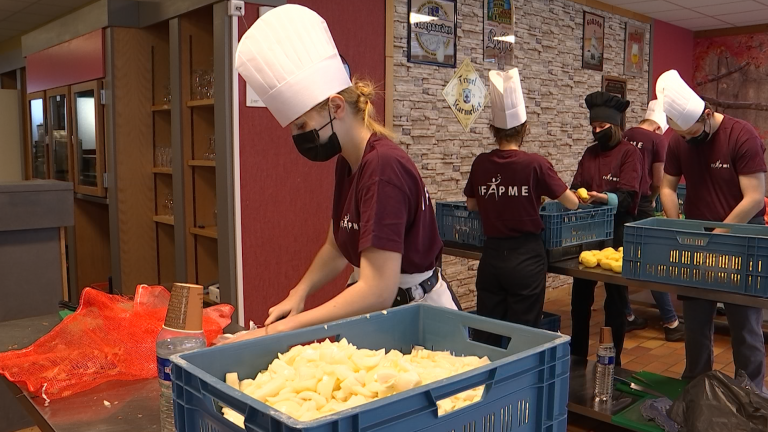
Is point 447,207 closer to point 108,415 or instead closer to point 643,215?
point 643,215

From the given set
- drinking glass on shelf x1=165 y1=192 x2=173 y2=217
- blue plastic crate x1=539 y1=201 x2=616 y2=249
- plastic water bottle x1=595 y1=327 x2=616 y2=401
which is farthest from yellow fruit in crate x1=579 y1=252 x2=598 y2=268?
drinking glass on shelf x1=165 y1=192 x2=173 y2=217

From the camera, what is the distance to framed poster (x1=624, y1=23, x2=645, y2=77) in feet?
22.0

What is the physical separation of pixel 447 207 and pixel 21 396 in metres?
2.51

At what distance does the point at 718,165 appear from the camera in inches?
128

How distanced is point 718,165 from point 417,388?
289 centimetres

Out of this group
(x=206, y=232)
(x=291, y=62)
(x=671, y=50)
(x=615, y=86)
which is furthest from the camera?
(x=671, y=50)

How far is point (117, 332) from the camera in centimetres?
163

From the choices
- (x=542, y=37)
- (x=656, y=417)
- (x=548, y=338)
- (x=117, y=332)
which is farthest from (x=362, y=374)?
(x=542, y=37)

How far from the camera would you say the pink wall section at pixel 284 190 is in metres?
3.69

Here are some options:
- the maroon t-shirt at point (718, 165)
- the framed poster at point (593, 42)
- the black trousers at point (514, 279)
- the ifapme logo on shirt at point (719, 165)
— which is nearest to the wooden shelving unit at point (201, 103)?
the black trousers at point (514, 279)

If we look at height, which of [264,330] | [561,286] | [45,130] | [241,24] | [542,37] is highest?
[542,37]

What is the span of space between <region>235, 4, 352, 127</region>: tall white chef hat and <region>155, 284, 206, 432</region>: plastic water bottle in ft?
1.92

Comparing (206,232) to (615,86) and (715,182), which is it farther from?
(615,86)

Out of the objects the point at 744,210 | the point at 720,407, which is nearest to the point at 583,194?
the point at 744,210
